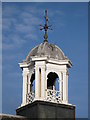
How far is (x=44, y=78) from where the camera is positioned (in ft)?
151

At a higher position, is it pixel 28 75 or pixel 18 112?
pixel 28 75

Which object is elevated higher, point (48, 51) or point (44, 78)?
point (48, 51)

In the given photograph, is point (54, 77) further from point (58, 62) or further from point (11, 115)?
point (11, 115)

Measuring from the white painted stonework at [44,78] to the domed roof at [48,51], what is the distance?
1.55ft

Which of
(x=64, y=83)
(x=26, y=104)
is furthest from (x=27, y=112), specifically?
(x=64, y=83)

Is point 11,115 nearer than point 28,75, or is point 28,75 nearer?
point 11,115

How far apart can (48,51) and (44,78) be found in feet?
8.09

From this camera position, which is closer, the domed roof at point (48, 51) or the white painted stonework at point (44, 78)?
the white painted stonework at point (44, 78)

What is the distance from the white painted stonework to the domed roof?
1.55 ft

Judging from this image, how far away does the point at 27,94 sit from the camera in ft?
154

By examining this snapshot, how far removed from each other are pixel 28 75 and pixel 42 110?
399 centimetres

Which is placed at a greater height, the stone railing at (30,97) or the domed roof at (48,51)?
the domed roof at (48,51)

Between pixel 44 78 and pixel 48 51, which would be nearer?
pixel 44 78

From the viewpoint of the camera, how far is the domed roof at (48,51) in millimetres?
46978
